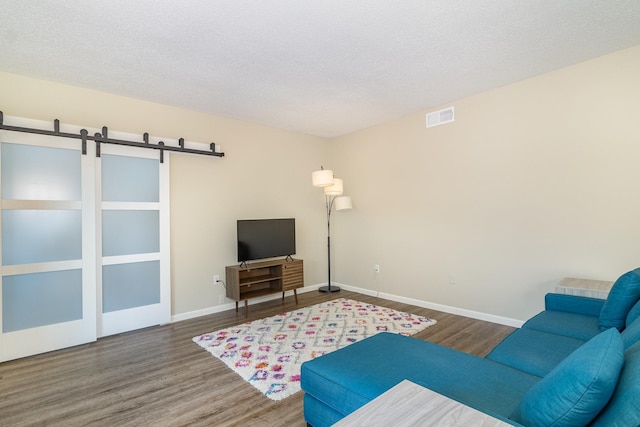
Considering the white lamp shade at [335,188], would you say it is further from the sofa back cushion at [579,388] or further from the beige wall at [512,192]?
the sofa back cushion at [579,388]

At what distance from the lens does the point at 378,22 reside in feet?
7.72

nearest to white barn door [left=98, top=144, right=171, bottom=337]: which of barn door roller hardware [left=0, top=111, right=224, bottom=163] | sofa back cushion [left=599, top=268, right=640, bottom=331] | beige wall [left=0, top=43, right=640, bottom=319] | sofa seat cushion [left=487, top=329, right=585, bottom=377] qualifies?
barn door roller hardware [left=0, top=111, right=224, bottom=163]

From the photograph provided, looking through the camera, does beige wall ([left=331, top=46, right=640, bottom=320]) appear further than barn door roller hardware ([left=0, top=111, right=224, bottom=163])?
No

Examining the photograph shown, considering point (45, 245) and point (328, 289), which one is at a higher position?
point (45, 245)

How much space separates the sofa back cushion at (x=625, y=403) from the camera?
0.90 meters

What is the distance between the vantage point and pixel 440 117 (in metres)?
4.17

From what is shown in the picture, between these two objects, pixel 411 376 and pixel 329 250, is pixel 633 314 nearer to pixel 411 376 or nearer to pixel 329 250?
pixel 411 376

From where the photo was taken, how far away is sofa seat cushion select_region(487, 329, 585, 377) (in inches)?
71.3

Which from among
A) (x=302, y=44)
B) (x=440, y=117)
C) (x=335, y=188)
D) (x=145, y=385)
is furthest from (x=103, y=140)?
(x=440, y=117)

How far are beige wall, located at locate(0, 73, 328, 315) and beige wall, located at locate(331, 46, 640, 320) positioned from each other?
3.93 feet

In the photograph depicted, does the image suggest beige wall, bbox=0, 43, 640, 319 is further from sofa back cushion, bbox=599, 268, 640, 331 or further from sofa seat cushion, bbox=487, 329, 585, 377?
sofa seat cushion, bbox=487, 329, 585, 377

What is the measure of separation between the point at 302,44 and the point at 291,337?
2.83m

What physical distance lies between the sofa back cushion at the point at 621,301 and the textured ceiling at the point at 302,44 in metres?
1.91

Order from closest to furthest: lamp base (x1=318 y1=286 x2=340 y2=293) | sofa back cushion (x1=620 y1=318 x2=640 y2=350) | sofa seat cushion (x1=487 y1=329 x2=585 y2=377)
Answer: sofa back cushion (x1=620 y1=318 x2=640 y2=350), sofa seat cushion (x1=487 y1=329 x2=585 y2=377), lamp base (x1=318 y1=286 x2=340 y2=293)
